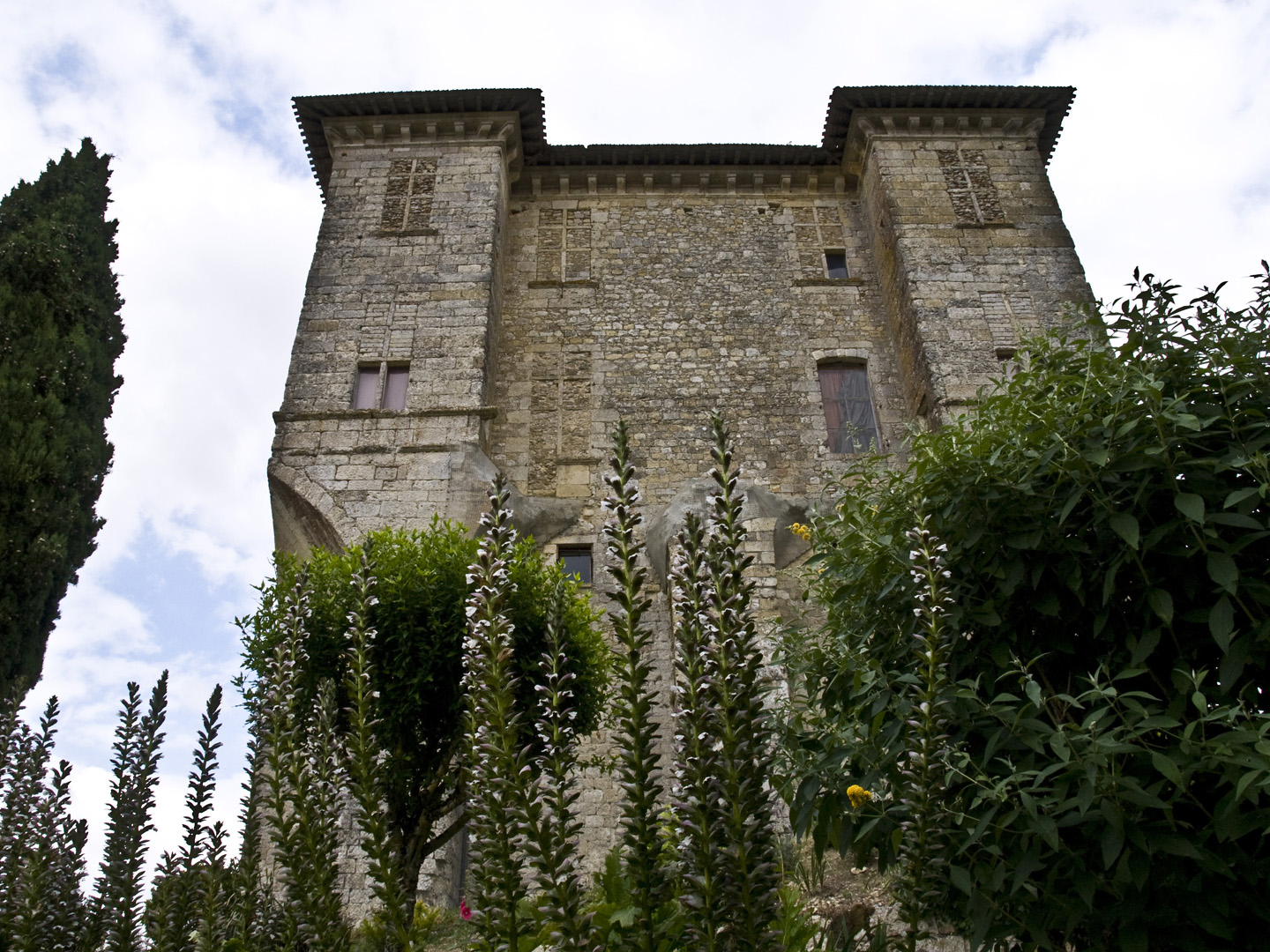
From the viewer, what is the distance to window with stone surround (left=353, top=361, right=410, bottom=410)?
36.7 ft

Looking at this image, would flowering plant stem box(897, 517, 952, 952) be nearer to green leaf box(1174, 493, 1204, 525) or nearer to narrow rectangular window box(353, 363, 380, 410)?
green leaf box(1174, 493, 1204, 525)

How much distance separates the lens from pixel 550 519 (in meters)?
11.3

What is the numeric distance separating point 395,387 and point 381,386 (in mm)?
188

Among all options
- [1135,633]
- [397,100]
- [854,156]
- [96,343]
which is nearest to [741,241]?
[854,156]

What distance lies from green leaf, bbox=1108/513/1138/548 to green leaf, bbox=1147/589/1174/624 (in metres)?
0.18

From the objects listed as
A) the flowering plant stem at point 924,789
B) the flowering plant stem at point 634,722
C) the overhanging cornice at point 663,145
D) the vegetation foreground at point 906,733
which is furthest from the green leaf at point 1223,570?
the overhanging cornice at point 663,145

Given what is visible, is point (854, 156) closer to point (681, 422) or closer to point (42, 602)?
point (681, 422)

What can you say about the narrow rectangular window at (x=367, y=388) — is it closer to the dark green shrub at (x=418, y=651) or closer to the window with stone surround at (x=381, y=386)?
the window with stone surround at (x=381, y=386)

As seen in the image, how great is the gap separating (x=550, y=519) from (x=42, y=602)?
5.53 meters

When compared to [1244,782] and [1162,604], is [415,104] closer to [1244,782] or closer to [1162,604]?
[1162,604]

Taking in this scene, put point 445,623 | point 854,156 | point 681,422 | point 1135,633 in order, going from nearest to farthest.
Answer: point 1135,633 → point 445,623 → point 681,422 → point 854,156

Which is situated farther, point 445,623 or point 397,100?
point 397,100

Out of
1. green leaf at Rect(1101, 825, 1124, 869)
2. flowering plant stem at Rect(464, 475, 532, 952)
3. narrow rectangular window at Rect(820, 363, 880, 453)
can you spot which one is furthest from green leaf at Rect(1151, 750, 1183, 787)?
narrow rectangular window at Rect(820, 363, 880, 453)

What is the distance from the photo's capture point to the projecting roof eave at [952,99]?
44.9 feet
